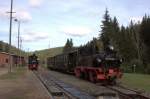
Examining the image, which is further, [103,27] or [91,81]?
[103,27]

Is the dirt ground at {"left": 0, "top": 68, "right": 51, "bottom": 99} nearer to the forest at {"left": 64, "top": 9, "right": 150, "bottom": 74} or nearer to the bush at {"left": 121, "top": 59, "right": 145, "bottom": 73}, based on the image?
the forest at {"left": 64, "top": 9, "right": 150, "bottom": 74}

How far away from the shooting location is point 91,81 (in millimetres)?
36219

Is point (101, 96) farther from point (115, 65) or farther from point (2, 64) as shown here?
point (2, 64)

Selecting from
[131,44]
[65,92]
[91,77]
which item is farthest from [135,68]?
[65,92]

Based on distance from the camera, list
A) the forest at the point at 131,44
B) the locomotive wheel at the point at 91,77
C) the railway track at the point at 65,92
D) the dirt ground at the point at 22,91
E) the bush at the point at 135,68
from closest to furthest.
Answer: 1. the dirt ground at the point at 22,91
2. the railway track at the point at 65,92
3. the locomotive wheel at the point at 91,77
4. the forest at the point at 131,44
5. the bush at the point at 135,68

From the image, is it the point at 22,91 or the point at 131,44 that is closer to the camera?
the point at 22,91

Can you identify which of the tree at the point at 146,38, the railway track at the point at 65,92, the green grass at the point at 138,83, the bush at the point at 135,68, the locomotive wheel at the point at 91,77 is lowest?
the railway track at the point at 65,92

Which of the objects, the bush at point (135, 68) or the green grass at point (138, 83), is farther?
the bush at point (135, 68)

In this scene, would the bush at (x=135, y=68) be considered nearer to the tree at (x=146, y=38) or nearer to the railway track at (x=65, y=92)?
the tree at (x=146, y=38)

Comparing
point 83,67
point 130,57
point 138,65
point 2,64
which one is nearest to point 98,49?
point 83,67

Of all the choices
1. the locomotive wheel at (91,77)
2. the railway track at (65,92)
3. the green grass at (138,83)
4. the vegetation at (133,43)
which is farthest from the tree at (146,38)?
the railway track at (65,92)

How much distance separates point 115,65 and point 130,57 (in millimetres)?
57895

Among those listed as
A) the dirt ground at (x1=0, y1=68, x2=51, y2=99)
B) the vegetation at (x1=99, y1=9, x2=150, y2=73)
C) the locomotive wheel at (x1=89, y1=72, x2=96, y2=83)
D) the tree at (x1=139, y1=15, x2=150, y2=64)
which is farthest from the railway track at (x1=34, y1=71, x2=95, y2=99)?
the tree at (x1=139, y1=15, x2=150, y2=64)

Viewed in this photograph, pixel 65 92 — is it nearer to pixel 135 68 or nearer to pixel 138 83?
pixel 138 83
